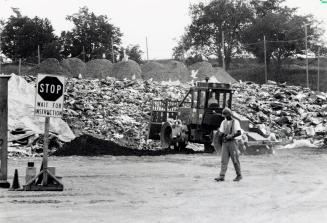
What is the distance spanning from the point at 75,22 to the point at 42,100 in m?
57.3

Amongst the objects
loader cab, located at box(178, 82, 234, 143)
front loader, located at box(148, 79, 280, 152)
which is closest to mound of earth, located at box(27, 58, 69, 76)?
front loader, located at box(148, 79, 280, 152)

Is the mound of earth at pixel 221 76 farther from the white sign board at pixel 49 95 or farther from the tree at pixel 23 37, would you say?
the white sign board at pixel 49 95

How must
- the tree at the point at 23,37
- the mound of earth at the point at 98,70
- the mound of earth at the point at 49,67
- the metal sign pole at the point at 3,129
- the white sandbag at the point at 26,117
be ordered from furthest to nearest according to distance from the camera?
the tree at the point at 23,37 → the mound of earth at the point at 98,70 → the mound of earth at the point at 49,67 → the white sandbag at the point at 26,117 → the metal sign pole at the point at 3,129

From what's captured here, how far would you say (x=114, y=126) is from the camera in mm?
31281

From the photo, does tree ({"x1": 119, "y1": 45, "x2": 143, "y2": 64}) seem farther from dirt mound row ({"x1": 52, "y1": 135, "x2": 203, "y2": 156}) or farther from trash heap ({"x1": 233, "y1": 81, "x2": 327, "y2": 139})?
dirt mound row ({"x1": 52, "y1": 135, "x2": 203, "y2": 156})

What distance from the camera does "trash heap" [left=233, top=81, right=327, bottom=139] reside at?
32.3 meters

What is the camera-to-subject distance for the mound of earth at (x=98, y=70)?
166 feet

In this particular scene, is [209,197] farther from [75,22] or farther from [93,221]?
[75,22]

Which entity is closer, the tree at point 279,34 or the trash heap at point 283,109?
the trash heap at point 283,109

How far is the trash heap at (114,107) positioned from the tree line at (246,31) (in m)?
25.1

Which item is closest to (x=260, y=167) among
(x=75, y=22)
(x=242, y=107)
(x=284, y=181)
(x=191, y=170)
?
(x=191, y=170)

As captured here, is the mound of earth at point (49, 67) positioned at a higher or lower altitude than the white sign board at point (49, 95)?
higher

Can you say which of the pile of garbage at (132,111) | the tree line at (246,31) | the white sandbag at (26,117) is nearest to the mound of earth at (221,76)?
the pile of garbage at (132,111)

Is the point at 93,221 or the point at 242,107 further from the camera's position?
the point at 242,107
